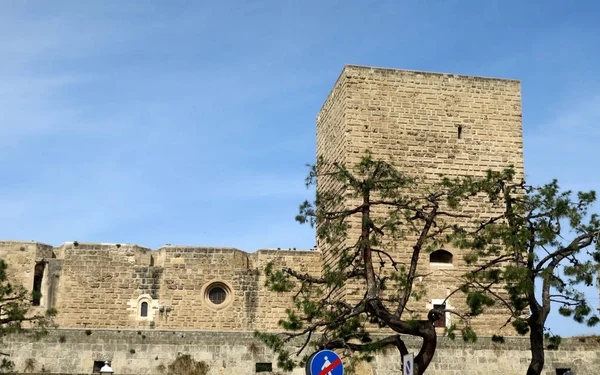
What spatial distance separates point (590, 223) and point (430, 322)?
3.14 metres

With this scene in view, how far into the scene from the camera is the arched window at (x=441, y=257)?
2262cm

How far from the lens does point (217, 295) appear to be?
24.2 metres

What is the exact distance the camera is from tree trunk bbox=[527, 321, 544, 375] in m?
13.7

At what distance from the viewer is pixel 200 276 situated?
Result: 24.0 m

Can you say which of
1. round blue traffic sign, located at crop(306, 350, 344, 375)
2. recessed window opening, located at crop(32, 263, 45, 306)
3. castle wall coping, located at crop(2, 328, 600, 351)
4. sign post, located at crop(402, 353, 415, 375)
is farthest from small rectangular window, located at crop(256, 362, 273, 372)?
recessed window opening, located at crop(32, 263, 45, 306)

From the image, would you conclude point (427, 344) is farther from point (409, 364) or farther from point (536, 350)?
point (409, 364)

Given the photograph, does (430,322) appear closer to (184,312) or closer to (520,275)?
(520,275)

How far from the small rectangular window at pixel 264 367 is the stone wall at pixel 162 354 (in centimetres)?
6

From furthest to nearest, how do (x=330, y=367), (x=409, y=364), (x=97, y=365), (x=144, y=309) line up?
(x=144, y=309), (x=97, y=365), (x=409, y=364), (x=330, y=367)

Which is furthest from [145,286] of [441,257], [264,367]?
[441,257]

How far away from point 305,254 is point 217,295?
2636mm

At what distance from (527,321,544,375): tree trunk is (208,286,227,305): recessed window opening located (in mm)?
11594

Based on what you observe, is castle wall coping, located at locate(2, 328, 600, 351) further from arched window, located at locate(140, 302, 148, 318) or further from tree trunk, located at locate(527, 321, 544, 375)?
arched window, located at locate(140, 302, 148, 318)

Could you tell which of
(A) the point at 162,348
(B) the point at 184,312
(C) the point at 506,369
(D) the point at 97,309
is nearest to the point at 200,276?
(B) the point at 184,312
